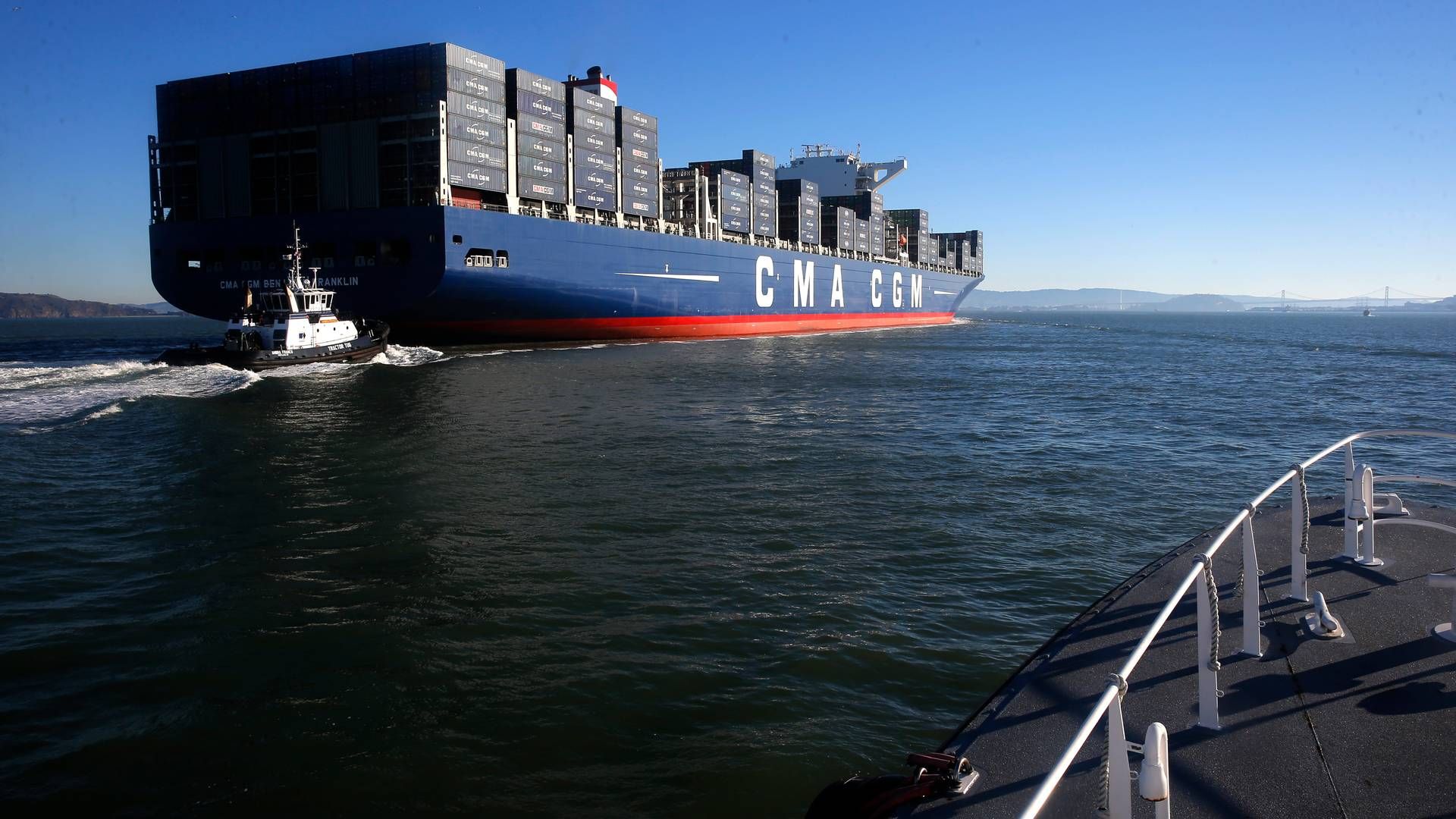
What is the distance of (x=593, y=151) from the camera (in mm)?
34156

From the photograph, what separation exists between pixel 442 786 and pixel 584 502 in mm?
5991

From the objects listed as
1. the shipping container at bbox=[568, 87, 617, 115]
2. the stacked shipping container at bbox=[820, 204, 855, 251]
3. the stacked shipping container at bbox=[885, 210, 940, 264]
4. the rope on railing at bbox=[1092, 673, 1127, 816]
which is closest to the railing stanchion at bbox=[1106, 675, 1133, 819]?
the rope on railing at bbox=[1092, 673, 1127, 816]

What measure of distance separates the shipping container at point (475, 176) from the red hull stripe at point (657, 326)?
4.65 metres

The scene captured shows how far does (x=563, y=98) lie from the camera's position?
3278cm

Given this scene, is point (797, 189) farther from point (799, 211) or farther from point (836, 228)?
point (836, 228)

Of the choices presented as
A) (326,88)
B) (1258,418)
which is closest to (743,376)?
(1258,418)

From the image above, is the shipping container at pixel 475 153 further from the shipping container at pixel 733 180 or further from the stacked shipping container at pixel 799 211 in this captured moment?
the stacked shipping container at pixel 799 211

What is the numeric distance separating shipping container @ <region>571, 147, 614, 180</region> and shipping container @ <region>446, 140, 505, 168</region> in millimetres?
3799

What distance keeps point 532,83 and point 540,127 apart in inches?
62.3

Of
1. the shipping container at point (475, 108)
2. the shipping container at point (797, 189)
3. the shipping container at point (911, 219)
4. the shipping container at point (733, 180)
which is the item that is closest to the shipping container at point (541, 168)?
the shipping container at point (475, 108)

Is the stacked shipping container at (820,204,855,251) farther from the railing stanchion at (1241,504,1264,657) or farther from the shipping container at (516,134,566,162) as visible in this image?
the railing stanchion at (1241,504,1264,657)

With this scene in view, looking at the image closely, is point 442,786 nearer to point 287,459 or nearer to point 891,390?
point 287,459

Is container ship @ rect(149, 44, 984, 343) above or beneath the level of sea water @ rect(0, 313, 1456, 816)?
above

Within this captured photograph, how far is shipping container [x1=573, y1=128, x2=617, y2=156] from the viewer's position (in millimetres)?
33531
